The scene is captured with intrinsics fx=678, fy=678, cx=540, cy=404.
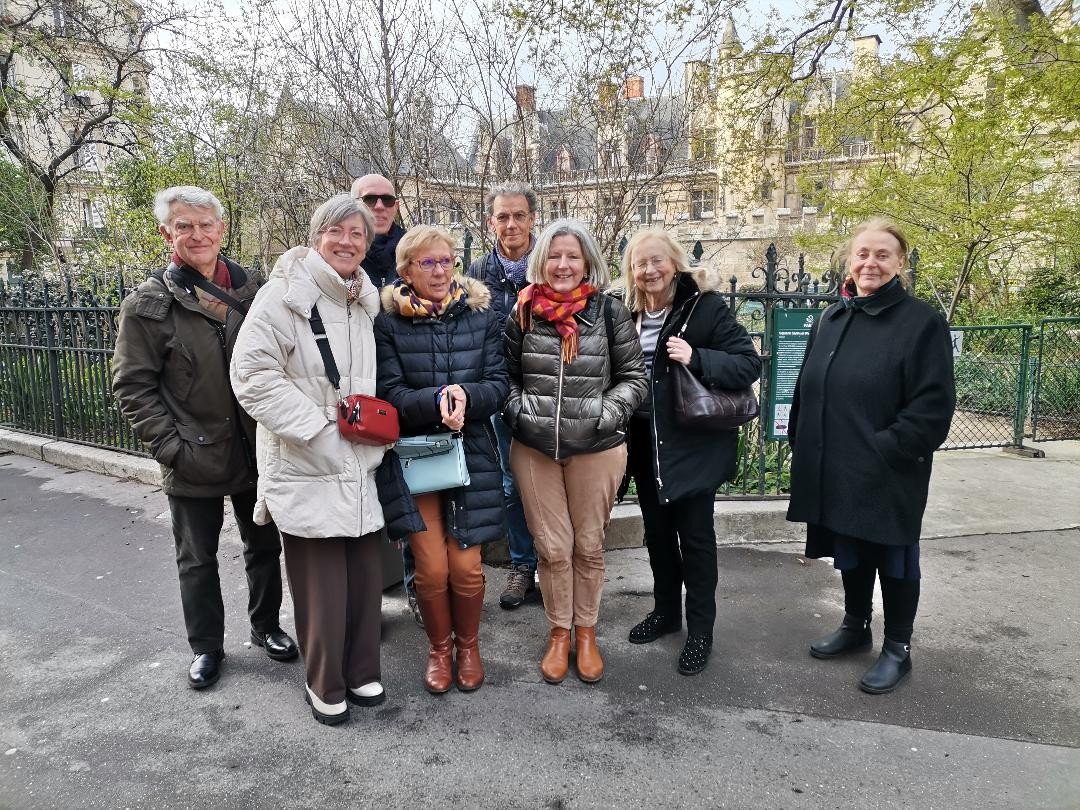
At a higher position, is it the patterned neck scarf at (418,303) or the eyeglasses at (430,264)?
the eyeglasses at (430,264)

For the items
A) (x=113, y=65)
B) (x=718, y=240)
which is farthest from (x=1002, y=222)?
(x=113, y=65)

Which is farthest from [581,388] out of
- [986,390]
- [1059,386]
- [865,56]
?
[865,56]

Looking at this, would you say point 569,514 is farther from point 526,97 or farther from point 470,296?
point 526,97

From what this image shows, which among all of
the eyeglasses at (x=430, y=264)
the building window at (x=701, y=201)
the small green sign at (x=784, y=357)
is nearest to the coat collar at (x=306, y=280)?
the eyeglasses at (x=430, y=264)

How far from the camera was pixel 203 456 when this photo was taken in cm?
299

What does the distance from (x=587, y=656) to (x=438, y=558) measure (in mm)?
877

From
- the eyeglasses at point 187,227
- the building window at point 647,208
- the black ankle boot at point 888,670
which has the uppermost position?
the building window at point 647,208

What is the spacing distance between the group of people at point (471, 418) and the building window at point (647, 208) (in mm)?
3112

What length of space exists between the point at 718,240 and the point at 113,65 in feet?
36.7

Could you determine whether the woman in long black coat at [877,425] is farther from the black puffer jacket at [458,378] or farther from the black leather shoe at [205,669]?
the black leather shoe at [205,669]

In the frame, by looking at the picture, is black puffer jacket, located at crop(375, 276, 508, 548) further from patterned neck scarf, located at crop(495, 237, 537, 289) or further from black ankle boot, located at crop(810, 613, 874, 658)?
black ankle boot, located at crop(810, 613, 874, 658)

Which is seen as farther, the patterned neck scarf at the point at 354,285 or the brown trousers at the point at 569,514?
the brown trousers at the point at 569,514

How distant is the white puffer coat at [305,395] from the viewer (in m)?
2.57

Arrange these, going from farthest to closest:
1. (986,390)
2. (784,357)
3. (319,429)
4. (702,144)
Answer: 1. (986,390)
2. (702,144)
3. (784,357)
4. (319,429)
